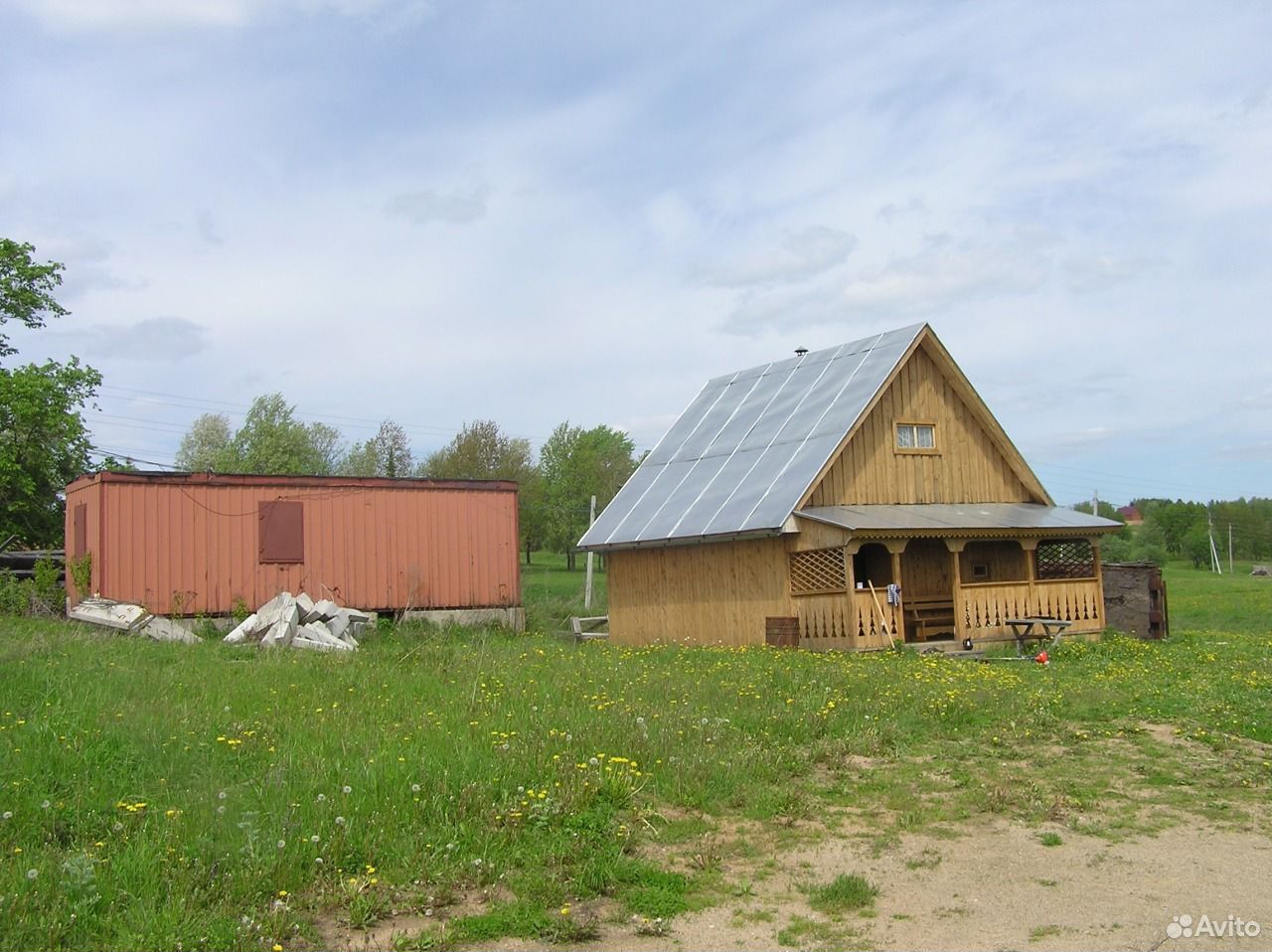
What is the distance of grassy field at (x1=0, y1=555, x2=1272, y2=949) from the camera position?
6352 millimetres

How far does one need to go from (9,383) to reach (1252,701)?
105 feet

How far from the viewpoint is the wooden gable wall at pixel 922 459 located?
2375 cm

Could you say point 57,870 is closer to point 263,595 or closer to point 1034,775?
point 1034,775

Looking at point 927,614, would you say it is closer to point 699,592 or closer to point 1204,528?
point 699,592

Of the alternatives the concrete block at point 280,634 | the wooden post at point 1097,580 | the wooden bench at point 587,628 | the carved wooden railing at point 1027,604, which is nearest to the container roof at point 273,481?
the concrete block at point 280,634

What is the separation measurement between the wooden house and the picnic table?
0.40 metres

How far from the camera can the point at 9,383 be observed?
32406mm

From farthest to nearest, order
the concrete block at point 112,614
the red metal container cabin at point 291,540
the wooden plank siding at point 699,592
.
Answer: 1. the wooden plank siding at point 699,592
2. the red metal container cabin at point 291,540
3. the concrete block at point 112,614

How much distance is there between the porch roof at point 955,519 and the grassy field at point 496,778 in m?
6.49

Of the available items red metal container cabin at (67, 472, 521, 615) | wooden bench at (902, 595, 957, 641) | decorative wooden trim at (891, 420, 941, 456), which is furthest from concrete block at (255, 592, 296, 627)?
decorative wooden trim at (891, 420, 941, 456)

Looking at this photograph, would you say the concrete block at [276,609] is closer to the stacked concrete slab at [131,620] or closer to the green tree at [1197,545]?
the stacked concrete slab at [131,620]

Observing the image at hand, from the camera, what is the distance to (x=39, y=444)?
3409 centimetres

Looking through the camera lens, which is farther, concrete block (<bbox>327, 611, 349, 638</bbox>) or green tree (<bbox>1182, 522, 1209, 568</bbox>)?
green tree (<bbox>1182, 522, 1209, 568</bbox>)

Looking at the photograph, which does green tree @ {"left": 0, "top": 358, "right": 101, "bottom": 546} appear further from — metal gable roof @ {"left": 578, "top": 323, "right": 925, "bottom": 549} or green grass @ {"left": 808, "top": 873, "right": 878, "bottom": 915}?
green grass @ {"left": 808, "top": 873, "right": 878, "bottom": 915}
